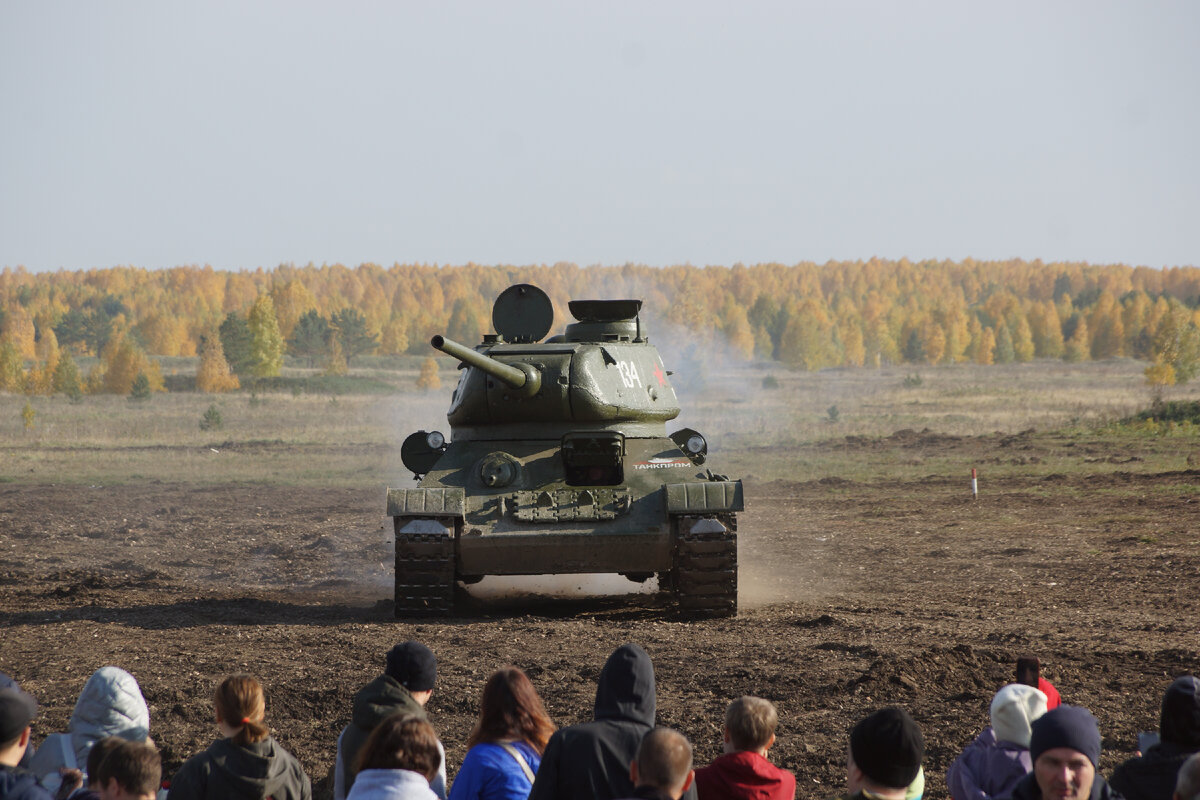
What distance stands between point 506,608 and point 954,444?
2490cm

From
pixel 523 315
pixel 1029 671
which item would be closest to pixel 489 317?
pixel 523 315

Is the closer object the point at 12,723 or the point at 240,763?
the point at 12,723

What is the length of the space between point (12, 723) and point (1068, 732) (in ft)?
→ 11.8

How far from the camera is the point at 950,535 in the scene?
793 inches

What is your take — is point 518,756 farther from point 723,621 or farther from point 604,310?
point 604,310

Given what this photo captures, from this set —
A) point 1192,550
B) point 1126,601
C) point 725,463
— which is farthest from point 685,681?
point 725,463

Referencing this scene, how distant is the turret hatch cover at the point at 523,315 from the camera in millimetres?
16312

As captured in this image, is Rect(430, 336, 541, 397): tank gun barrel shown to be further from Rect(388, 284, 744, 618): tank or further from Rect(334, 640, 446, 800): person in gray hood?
Rect(334, 640, 446, 800): person in gray hood

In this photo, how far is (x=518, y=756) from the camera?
5.02m

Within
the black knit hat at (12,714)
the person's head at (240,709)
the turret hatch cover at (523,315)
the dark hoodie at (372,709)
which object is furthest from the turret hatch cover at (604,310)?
the black knit hat at (12,714)

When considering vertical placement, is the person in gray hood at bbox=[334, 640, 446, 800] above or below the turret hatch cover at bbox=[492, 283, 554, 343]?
below

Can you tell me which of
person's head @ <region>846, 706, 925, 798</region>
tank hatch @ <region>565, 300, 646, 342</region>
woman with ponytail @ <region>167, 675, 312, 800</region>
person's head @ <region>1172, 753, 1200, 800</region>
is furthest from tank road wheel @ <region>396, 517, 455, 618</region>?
person's head @ <region>1172, 753, 1200, 800</region>

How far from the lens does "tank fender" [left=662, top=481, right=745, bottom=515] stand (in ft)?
41.9

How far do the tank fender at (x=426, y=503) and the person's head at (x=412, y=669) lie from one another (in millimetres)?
7436
